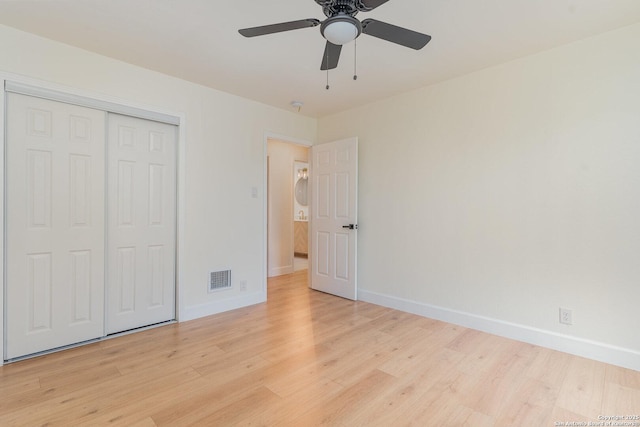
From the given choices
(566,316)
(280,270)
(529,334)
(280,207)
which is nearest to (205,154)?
(280,207)

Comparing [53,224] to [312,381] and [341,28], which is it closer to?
[312,381]

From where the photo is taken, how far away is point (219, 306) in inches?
142

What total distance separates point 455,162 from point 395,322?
181 cm

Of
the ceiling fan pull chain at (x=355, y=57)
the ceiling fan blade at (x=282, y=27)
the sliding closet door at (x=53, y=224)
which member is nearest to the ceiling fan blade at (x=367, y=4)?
the ceiling fan blade at (x=282, y=27)

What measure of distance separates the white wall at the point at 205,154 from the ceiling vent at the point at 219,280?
58mm

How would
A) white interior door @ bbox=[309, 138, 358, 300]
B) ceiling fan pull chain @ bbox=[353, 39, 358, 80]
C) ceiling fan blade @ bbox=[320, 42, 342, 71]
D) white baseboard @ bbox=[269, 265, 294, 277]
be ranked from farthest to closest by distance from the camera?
white baseboard @ bbox=[269, 265, 294, 277] < white interior door @ bbox=[309, 138, 358, 300] < ceiling fan pull chain @ bbox=[353, 39, 358, 80] < ceiling fan blade @ bbox=[320, 42, 342, 71]

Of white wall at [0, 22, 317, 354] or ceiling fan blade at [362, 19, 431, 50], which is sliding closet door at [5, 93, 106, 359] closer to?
white wall at [0, 22, 317, 354]

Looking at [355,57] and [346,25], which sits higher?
[355,57]

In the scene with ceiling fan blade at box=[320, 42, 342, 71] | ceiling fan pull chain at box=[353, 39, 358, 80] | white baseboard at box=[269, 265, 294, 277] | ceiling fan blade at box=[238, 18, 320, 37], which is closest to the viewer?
ceiling fan blade at box=[238, 18, 320, 37]

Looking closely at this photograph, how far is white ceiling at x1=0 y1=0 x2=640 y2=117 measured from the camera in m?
2.10

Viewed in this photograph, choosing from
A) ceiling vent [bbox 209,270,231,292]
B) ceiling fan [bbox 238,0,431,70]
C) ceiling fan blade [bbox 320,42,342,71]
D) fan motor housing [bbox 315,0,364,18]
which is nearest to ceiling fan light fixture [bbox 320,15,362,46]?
ceiling fan [bbox 238,0,431,70]

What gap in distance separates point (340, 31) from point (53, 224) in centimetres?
275

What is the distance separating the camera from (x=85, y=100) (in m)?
2.71

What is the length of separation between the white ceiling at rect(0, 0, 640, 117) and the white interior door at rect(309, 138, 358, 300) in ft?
3.66
